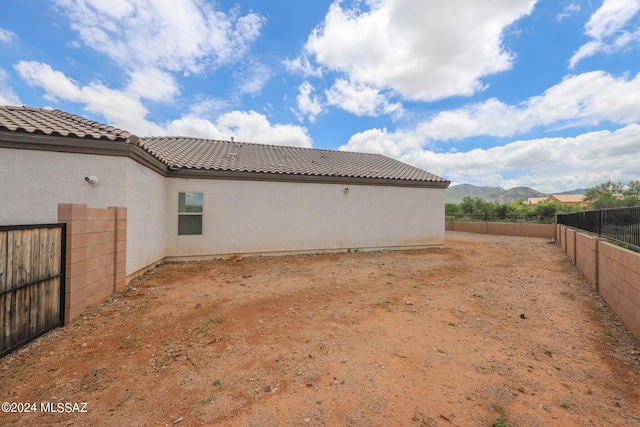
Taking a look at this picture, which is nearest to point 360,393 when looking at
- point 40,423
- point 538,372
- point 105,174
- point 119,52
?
point 538,372

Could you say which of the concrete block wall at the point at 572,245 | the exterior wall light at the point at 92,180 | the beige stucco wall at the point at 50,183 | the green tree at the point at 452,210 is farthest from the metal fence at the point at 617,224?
the green tree at the point at 452,210

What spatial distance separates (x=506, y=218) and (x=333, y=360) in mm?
22734

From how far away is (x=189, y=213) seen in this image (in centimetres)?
912

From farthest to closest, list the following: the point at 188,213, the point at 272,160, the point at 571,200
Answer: the point at 571,200 → the point at 272,160 → the point at 188,213

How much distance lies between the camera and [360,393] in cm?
268

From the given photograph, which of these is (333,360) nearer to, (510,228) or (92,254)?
(92,254)

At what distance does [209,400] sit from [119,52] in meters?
12.1

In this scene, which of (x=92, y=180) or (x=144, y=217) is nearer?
(x=92, y=180)

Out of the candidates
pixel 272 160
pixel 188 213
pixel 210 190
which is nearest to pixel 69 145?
pixel 188 213

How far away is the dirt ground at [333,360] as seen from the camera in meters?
2.45

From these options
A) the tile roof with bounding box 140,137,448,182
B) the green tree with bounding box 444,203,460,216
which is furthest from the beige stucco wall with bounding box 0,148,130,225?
the green tree with bounding box 444,203,460,216

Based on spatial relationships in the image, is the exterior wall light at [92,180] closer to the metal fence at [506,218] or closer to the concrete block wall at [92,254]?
the concrete block wall at [92,254]

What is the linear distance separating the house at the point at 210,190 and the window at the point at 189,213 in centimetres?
3

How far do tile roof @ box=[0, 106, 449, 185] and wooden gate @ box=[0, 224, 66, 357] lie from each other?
2588 mm
